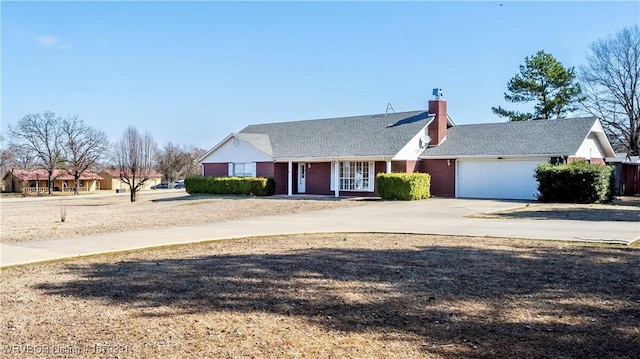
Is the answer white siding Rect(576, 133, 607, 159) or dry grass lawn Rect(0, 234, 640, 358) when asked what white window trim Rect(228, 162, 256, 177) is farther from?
dry grass lawn Rect(0, 234, 640, 358)

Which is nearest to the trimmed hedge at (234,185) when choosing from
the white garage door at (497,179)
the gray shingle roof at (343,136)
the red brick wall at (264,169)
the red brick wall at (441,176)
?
the red brick wall at (264,169)

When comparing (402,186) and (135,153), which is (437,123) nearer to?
(402,186)

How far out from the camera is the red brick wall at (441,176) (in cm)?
2983

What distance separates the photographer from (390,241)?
1139 cm

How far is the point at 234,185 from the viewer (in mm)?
33531

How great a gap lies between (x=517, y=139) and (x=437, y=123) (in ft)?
15.5

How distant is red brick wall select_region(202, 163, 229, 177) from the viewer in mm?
36281

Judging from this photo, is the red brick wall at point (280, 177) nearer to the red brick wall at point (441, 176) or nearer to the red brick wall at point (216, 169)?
the red brick wall at point (216, 169)

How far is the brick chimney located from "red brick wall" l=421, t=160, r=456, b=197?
1.62 metres

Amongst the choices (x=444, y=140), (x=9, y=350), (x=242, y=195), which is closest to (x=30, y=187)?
(x=242, y=195)

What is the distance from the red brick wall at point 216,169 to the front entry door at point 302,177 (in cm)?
565

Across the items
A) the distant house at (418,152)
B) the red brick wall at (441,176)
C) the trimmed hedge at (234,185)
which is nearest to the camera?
the distant house at (418,152)

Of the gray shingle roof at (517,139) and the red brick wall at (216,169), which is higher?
the gray shingle roof at (517,139)

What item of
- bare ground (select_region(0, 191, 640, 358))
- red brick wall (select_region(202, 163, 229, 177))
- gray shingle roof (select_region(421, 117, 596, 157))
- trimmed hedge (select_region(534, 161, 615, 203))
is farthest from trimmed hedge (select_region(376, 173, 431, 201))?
bare ground (select_region(0, 191, 640, 358))
